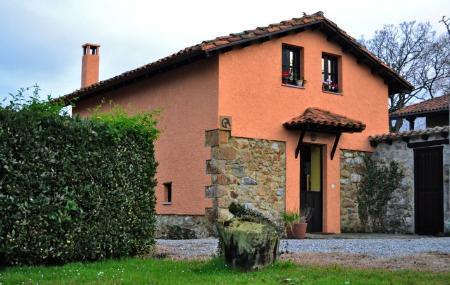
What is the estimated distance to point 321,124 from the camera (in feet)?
49.0

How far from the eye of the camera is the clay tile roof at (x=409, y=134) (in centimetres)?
1501

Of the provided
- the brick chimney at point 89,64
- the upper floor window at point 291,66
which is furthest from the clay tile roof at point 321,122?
the brick chimney at point 89,64

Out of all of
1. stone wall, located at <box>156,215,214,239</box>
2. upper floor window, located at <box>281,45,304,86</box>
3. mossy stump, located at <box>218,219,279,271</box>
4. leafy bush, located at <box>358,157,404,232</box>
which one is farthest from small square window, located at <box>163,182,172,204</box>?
mossy stump, located at <box>218,219,279,271</box>

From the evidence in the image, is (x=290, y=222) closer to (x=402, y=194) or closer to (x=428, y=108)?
(x=402, y=194)

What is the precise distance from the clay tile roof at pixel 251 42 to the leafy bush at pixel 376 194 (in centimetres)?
282

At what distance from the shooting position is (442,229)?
15.2 meters

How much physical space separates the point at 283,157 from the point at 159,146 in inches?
131

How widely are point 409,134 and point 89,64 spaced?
1233cm

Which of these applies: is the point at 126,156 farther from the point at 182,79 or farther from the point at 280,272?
the point at 182,79

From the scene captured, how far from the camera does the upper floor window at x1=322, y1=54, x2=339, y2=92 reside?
16609 mm

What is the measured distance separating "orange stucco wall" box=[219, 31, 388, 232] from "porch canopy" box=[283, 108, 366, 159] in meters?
0.21

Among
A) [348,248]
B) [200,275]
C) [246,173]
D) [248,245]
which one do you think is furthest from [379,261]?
[246,173]

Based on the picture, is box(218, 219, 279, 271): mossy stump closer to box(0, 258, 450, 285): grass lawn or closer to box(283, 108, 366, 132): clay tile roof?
box(0, 258, 450, 285): grass lawn

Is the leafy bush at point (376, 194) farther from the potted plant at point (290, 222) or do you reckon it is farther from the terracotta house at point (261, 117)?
the potted plant at point (290, 222)
